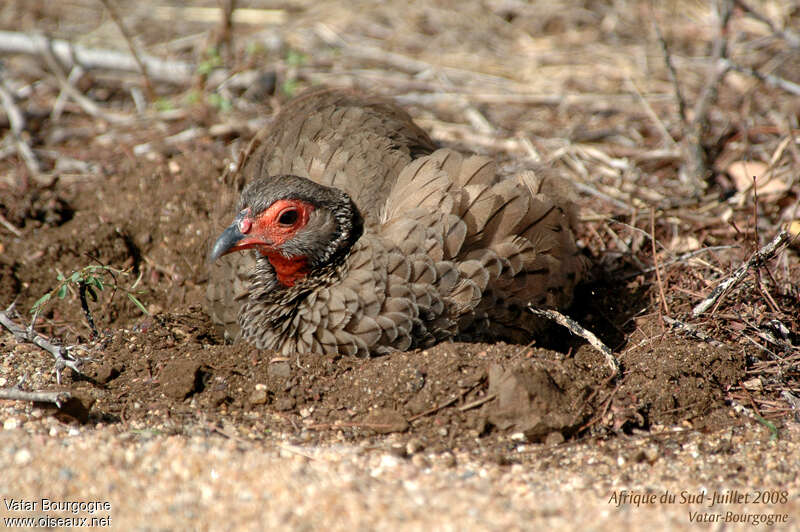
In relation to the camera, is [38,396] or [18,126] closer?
[38,396]

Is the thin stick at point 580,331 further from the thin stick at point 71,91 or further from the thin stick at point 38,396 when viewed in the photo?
the thin stick at point 71,91

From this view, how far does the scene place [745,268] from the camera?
133 inches

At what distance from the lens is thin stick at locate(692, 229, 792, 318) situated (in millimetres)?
3320

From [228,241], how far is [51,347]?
2.82 feet

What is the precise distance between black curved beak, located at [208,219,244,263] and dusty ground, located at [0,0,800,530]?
1.44 ft

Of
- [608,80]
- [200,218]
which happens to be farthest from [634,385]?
[608,80]

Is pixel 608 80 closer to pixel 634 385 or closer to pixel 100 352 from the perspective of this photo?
pixel 634 385

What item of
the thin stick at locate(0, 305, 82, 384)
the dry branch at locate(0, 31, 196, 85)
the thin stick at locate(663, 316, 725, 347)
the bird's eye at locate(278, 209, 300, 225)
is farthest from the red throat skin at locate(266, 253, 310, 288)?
the dry branch at locate(0, 31, 196, 85)

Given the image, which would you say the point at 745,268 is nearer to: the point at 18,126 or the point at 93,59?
the point at 18,126

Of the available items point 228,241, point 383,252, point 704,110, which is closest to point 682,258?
point 704,110

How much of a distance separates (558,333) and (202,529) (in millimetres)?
2113

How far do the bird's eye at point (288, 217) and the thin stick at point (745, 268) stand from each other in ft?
6.24

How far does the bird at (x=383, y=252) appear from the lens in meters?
3.13

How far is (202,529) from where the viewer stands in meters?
2.18
